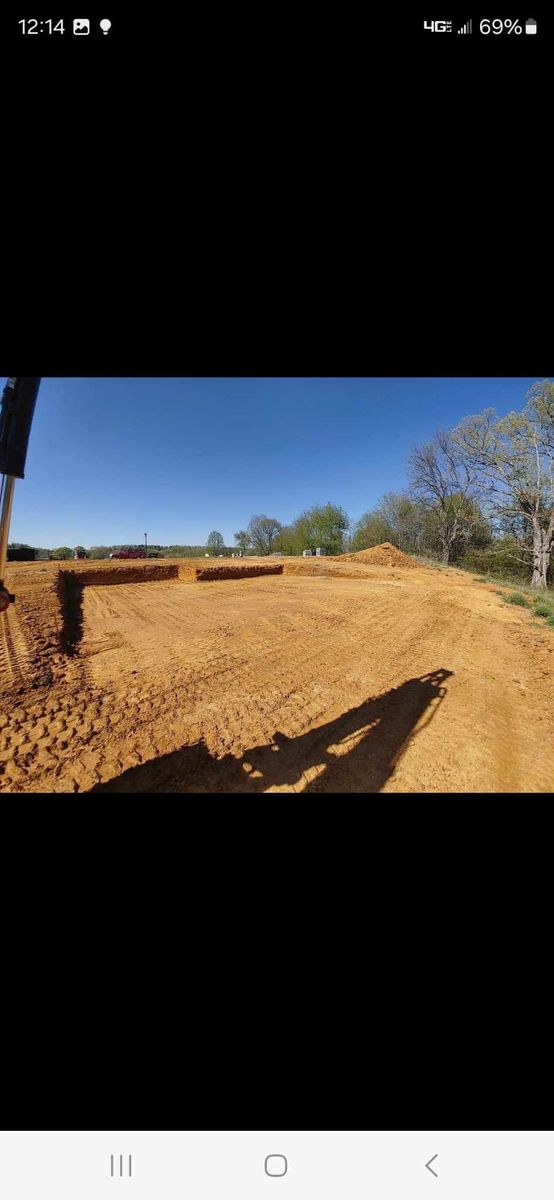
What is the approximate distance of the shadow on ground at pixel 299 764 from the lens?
2162 mm

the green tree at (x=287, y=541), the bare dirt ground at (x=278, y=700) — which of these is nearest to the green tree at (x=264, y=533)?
the green tree at (x=287, y=541)

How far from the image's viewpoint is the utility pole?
3.77 ft

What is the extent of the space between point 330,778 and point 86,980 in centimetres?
159

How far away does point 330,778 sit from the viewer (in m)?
2.19

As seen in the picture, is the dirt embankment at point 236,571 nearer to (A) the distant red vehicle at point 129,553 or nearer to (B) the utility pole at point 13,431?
(A) the distant red vehicle at point 129,553

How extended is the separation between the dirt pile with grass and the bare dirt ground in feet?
23.7

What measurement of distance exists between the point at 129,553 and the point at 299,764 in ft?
57.7

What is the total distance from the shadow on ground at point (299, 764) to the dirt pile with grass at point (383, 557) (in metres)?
11.9
